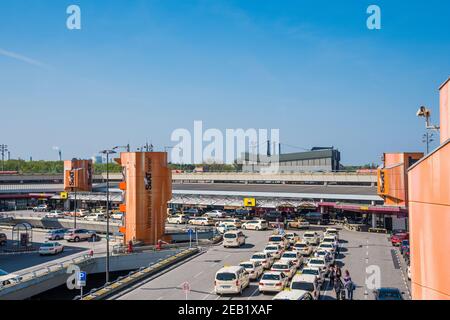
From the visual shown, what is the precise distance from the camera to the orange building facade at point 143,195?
39.3 metres

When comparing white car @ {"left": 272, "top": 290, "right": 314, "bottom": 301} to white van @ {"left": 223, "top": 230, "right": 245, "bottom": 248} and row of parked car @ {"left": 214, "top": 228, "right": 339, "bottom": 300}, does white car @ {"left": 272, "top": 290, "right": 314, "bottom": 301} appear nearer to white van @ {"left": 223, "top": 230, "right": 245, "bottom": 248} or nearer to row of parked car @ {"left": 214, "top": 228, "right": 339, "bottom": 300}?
row of parked car @ {"left": 214, "top": 228, "right": 339, "bottom": 300}

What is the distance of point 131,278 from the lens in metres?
26.2

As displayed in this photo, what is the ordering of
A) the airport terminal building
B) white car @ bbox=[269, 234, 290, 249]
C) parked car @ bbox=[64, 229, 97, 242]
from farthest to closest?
the airport terminal building → parked car @ bbox=[64, 229, 97, 242] → white car @ bbox=[269, 234, 290, 249]

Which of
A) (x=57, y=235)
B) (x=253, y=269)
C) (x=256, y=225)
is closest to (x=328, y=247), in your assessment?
(x=253, y=269)

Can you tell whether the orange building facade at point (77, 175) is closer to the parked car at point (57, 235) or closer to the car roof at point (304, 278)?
the parked car at point (57, 235)

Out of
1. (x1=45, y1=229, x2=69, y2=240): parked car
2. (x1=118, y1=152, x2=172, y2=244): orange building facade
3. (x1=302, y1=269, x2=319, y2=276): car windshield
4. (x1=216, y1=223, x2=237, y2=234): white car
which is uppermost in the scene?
(x1=118, y1=152, x2=172, y2=244): orange building facade

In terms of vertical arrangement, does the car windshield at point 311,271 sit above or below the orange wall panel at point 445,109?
below

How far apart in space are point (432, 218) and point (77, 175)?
53160 mm

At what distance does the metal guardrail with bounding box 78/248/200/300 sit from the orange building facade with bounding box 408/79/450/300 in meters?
14.8

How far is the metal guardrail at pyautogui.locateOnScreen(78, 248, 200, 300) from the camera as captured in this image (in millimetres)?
22375

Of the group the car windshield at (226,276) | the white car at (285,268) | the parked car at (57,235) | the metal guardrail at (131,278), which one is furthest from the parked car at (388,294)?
the parked car at (57,235)

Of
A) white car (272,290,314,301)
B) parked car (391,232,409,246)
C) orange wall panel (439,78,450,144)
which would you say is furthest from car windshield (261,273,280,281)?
parked car (391,232,409,246)

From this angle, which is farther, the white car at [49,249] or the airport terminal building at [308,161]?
the airport terminal building at [308,161]

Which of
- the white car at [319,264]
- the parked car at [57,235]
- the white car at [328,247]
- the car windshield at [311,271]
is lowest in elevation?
the parked car at [57,235]
